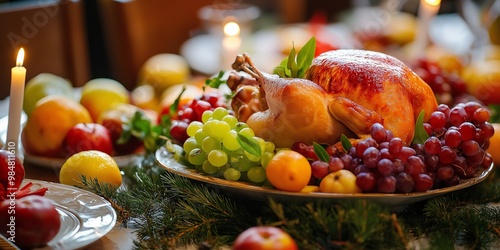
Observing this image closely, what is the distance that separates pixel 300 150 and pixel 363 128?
0.10 metres

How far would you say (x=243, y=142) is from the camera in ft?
3.34

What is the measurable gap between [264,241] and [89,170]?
1.53 feet

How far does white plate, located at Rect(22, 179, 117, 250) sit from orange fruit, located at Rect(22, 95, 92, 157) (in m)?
0.24

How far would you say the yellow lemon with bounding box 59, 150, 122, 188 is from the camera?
1.16m

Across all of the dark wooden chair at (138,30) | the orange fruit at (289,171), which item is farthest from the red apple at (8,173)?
the dark wooden chair at (138,30)

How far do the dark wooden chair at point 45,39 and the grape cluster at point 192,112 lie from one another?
74cm

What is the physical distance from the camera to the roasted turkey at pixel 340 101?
40.6 inches

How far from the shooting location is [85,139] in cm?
134

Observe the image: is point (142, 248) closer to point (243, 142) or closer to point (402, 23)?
point (243, 142)

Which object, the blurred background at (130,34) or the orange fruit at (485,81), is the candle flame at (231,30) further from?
the orange fruit at (485,81)

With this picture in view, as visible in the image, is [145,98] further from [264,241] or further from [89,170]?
[264,241]

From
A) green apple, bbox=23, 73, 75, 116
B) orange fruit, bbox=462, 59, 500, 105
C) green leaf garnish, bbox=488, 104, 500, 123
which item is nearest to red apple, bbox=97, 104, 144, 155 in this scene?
green apple, bbox=23, 73, 75, 116

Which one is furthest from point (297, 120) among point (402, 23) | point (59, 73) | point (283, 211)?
point (402, 23)

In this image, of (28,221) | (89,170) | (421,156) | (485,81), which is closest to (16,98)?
(89,170)
